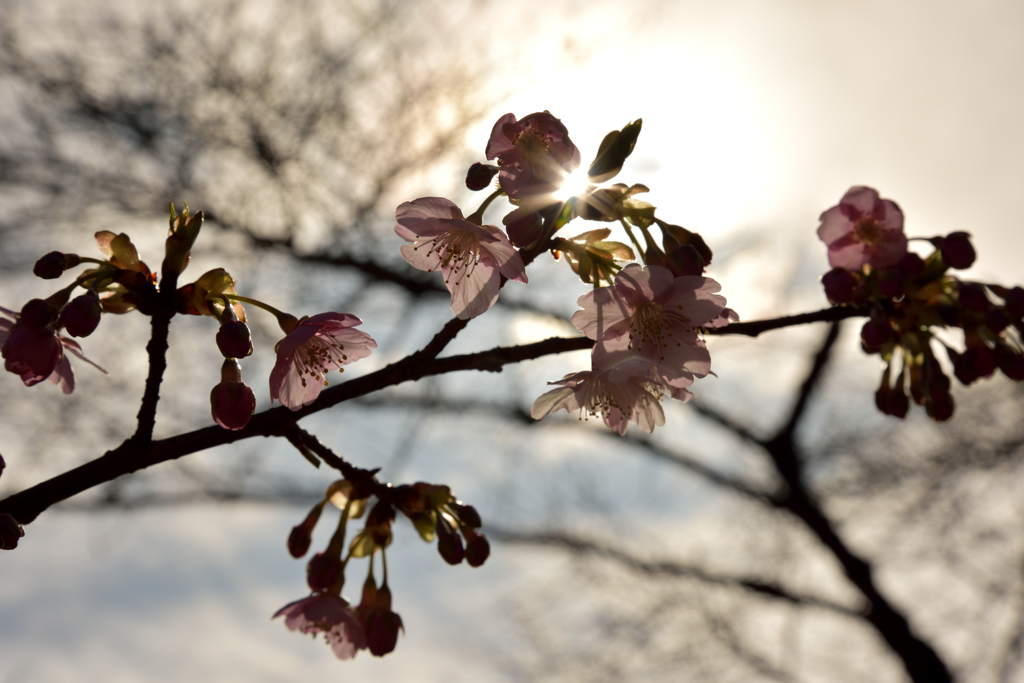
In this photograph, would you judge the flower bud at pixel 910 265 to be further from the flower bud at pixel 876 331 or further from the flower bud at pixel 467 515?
the flower bud at pixel 467 515

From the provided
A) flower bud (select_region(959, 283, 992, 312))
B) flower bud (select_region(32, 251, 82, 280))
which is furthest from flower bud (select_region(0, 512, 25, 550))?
flower bud (select_region(959, 283, 992, 312))

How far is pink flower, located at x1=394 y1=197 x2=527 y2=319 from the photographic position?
955 millimetres

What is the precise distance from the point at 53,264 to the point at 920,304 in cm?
129

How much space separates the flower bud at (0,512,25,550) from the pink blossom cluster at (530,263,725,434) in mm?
775

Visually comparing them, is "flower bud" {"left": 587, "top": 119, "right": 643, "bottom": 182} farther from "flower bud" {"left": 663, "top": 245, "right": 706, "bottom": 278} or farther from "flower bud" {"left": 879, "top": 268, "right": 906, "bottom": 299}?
"flower bud" {"left": 879, "top": 268, "right": 906, "bottom": 299}

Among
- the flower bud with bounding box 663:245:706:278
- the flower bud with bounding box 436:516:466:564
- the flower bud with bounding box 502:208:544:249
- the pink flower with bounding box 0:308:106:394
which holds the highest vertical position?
the flower bud with bounding box 663:245:706:278

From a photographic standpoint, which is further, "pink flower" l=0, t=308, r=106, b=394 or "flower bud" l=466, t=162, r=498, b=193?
"flower bud" l=466, t=162, r=498, b=193

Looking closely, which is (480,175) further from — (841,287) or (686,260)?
(841,287)

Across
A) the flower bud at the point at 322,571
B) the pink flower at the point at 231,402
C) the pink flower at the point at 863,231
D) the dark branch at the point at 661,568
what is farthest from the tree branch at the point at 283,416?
the dark branch at the point at 661,568

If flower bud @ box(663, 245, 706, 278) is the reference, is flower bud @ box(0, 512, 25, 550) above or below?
below

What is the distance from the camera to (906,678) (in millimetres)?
4578

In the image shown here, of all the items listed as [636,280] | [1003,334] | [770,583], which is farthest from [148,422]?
[770,583]

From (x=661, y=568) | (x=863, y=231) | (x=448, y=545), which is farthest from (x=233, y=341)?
(x=661, y=568)

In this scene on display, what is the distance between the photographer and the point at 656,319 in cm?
97
